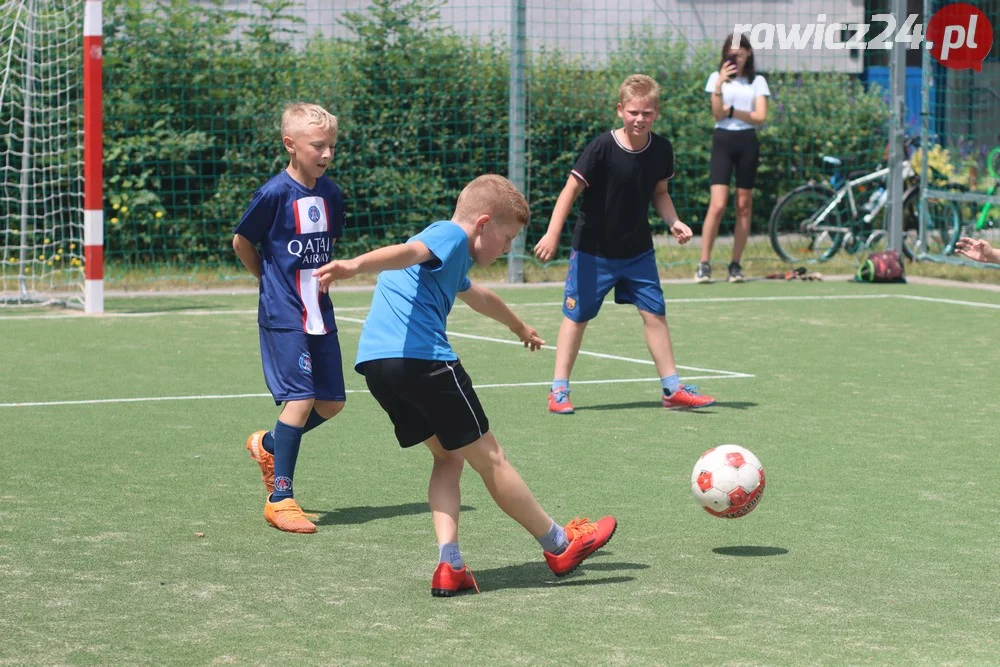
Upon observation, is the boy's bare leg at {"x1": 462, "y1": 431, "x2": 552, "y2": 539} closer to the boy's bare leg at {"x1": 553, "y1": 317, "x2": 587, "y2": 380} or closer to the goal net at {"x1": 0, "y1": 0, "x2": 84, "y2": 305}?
the boy's bare leg at {"x1": 553, "y1": 317, "x2": 587, "y2": 380}

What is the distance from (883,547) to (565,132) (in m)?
11.6

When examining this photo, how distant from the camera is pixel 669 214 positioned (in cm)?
855

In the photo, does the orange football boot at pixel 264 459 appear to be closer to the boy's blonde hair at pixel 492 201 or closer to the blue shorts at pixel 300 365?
the blue shorts at pixel 300 365

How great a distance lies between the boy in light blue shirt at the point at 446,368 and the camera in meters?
5.13

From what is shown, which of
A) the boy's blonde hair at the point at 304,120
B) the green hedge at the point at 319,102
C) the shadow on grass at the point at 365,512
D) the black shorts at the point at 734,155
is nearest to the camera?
the shadow on grass at the point at 365,512

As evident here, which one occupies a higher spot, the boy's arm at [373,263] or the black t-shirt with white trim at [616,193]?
the black t-shirt with white trim at [616,193]

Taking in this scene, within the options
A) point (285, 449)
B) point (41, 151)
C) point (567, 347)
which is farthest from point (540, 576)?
point (41, 151)

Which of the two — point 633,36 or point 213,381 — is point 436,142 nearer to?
point 633,36

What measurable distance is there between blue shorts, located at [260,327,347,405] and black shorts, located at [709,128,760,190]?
9.26m

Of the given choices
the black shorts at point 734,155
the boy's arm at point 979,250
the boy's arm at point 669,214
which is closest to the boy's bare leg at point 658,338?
the boy's arm at point 669,214

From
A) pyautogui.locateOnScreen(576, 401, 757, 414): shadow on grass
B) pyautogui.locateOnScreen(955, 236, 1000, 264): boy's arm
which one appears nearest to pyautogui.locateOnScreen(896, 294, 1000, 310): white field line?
pyautogui.locateOnScreen(576, 401, 757, 414): shadow on grass

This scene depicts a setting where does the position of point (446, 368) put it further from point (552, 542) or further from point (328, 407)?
point (328, 407)

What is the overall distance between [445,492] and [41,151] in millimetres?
10677

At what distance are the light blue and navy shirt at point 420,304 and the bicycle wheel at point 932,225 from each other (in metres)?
12.4
